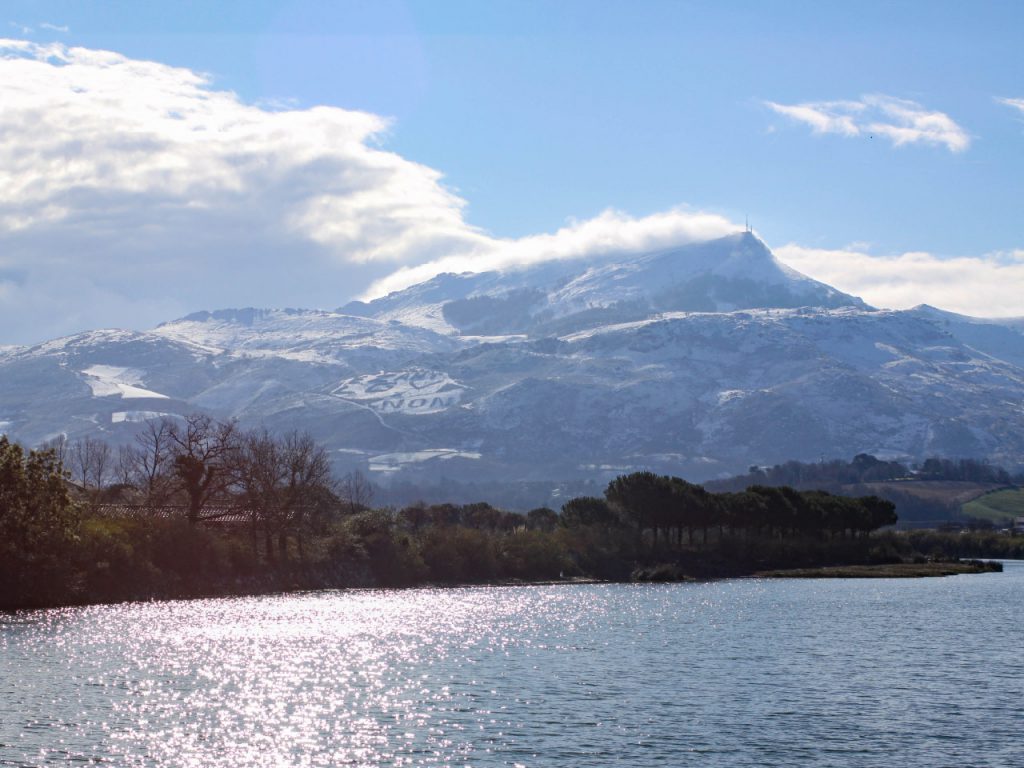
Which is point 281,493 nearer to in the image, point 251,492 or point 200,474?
point 251,492

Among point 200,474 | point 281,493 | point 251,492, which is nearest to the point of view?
point 251,492

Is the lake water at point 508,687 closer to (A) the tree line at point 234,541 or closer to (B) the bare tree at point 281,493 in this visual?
(A) the tree line at point 234,541

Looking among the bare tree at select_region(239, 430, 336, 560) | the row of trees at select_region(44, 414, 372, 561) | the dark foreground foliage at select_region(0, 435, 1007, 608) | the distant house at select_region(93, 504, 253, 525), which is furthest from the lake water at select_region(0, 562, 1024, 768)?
the row of trees at select_region(44, 414, 372, 561)

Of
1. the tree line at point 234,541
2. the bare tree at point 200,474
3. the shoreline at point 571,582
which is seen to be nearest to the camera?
the tree line at point 234,541

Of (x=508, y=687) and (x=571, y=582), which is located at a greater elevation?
(x=571, y=582)

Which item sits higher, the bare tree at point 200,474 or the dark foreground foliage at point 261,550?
the bare tree at point 200,474

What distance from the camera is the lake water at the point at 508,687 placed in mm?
52250

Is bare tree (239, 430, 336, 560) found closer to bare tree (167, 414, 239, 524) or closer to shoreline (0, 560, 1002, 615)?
bare tree (167, 414, 239, 524)

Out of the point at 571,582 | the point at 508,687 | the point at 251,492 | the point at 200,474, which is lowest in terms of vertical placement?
the point at 508,687

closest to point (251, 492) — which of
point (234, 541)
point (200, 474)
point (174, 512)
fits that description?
point (200, 474)

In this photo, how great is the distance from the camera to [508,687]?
68.6 metres

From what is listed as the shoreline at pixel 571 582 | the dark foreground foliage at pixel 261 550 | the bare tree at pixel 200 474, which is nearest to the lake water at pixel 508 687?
the shoreline at pixel 571 582

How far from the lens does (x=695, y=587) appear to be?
16262 cm

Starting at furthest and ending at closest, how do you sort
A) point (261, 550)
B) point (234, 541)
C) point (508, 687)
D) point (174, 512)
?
point (174, 512) → point (261, 550) → point (234, 541) → point (508, 687)
